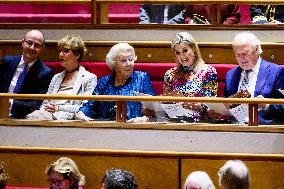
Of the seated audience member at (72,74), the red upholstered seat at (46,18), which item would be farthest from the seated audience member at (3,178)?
the red upholstered seat at (46,18)

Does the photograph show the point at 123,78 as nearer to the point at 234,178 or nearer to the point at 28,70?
the point at 28,70

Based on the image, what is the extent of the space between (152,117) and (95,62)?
361 millimetres

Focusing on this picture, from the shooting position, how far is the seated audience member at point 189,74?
55.1 inches

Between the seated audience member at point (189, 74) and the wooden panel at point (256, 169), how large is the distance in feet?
0.48

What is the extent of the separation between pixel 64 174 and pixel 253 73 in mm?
415

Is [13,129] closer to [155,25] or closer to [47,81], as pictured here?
[47,81]

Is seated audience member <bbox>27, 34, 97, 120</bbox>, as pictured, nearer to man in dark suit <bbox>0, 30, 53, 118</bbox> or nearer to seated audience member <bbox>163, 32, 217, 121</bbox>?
man in dark suit <bbox>0, 30, 53, 118</bbox>

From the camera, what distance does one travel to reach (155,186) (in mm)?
1332

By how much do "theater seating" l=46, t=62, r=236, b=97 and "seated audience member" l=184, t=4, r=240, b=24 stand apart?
180 millimetres

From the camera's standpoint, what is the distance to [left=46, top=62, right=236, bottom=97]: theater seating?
1.55 metres

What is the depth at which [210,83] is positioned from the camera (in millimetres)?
1399

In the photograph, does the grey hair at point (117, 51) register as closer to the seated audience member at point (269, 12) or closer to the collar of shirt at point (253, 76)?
the collar of shirt at point (253, 76)

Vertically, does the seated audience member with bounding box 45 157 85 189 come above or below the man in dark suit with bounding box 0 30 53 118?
below

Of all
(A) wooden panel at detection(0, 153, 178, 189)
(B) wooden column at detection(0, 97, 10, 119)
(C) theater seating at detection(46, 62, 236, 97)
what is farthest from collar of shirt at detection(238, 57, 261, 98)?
(B) wooden column at detection(0, 97, 10, 119)
